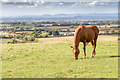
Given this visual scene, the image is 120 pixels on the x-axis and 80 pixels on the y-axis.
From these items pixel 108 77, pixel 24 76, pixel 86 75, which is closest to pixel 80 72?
pixel 86 75

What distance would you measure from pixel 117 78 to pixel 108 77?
0.41 metres

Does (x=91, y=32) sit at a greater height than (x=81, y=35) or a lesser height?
greater

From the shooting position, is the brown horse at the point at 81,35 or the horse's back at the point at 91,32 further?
the horse's back at the point at 91,32

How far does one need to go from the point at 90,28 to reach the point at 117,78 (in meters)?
7.13

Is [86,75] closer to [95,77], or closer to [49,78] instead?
[95,77]

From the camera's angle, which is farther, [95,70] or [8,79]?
[95,70]

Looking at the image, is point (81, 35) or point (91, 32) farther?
point (91, 32)

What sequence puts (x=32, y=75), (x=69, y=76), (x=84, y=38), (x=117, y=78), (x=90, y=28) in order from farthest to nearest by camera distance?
(x=90, y=28) → (x=84, y=38) → (x=32, y=75) → (x=69, y=76) → (x=117, y=78)

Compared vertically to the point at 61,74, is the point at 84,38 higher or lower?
higher

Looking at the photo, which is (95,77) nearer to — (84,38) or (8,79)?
(8,79)

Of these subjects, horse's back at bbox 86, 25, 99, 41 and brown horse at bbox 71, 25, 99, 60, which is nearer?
brown horse at bbox 71, 25, 99, 60

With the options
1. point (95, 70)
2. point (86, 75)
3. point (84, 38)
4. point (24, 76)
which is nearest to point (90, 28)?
point (84, 38)

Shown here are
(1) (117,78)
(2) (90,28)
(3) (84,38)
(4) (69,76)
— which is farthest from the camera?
(2) (90,28)

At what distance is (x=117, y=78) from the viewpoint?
7738 mm
